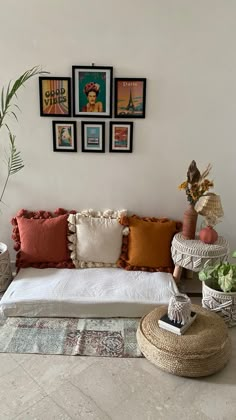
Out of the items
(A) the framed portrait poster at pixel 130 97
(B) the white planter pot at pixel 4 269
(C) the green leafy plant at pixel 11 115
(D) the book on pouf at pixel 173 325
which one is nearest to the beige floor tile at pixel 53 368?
(D) the book on pouf at pixel 173 325

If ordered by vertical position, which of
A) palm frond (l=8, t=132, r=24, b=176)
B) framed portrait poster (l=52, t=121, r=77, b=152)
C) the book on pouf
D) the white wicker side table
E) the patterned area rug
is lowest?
the patterned area rug

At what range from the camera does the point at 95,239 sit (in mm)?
3014

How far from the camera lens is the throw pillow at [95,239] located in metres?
3.02

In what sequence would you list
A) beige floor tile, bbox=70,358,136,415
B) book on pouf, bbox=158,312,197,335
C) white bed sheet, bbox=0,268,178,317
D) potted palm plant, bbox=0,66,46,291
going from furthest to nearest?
potted palm plant, bbox=0,66,46,291 → white bed sheet, bbox=0,268,178,317 → book on pouf, bbox=158,312,197,335 → beige floor tile, bbox=70,358,136,415

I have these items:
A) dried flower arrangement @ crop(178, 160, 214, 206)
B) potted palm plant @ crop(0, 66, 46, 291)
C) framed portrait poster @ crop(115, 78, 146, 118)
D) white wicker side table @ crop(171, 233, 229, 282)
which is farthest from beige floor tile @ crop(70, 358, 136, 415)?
framed portrait poster @ crop(115, 78, 146, 118)

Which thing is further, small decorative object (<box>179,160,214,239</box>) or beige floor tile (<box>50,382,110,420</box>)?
small decorative object (<box>179,160,214,239</box>)

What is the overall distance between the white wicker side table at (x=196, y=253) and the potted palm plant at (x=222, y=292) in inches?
3.4

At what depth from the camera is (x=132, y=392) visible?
2051mm

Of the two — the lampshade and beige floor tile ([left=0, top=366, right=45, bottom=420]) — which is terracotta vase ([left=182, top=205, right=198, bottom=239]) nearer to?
the lampshade

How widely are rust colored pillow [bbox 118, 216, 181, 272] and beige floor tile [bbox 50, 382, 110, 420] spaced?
3.86 feet

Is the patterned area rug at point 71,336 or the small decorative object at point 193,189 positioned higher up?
the small decorative object at point 193,189

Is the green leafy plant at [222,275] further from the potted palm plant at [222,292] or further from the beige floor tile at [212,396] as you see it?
the beige floor tile at [212,396]

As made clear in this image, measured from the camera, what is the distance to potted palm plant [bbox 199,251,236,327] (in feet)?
8.23

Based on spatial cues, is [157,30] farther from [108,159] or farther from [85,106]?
[108,159]
